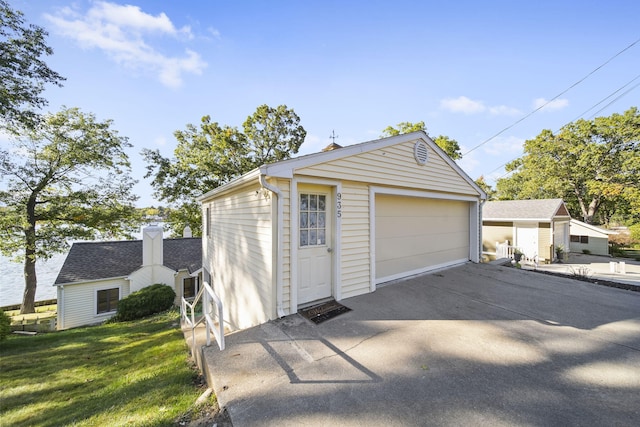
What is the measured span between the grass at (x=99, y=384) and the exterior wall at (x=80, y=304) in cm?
491

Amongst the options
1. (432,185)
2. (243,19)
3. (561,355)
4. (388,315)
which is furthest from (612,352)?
(243,19)

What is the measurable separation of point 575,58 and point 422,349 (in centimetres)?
1086

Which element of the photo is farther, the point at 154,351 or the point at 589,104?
the point at 589,104

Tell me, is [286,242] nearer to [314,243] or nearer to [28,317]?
[314,243]

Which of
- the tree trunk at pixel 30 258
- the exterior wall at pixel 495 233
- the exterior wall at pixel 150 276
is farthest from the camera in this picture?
the exterior wall at pixel 495 233

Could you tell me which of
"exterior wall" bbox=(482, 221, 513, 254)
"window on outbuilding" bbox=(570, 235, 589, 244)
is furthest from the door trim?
"window on outbuilding" bbox=(570, 235, 589, 244)

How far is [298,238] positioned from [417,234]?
3796mm

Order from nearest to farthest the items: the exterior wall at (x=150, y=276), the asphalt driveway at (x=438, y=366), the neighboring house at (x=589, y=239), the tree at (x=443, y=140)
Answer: the asphalt driveway at (x=438, y=366) < the exterior wall at (x=150, y=276) < the neighboring house at (x=589, y=239) < the tree at (x=443, y=140)

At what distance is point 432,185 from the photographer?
Result: 6.60 metres

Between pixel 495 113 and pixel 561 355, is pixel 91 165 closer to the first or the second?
pixel 561 355

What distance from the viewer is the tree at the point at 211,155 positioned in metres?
17.4

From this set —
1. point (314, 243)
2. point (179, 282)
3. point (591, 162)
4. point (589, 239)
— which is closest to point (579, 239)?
point (589, 239)

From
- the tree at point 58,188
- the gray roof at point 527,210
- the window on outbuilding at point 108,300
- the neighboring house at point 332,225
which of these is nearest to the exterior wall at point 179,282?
the window on outbuilding at point 108,300

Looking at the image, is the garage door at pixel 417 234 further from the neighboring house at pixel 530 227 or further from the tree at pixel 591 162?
the tree at pixel 591 162
